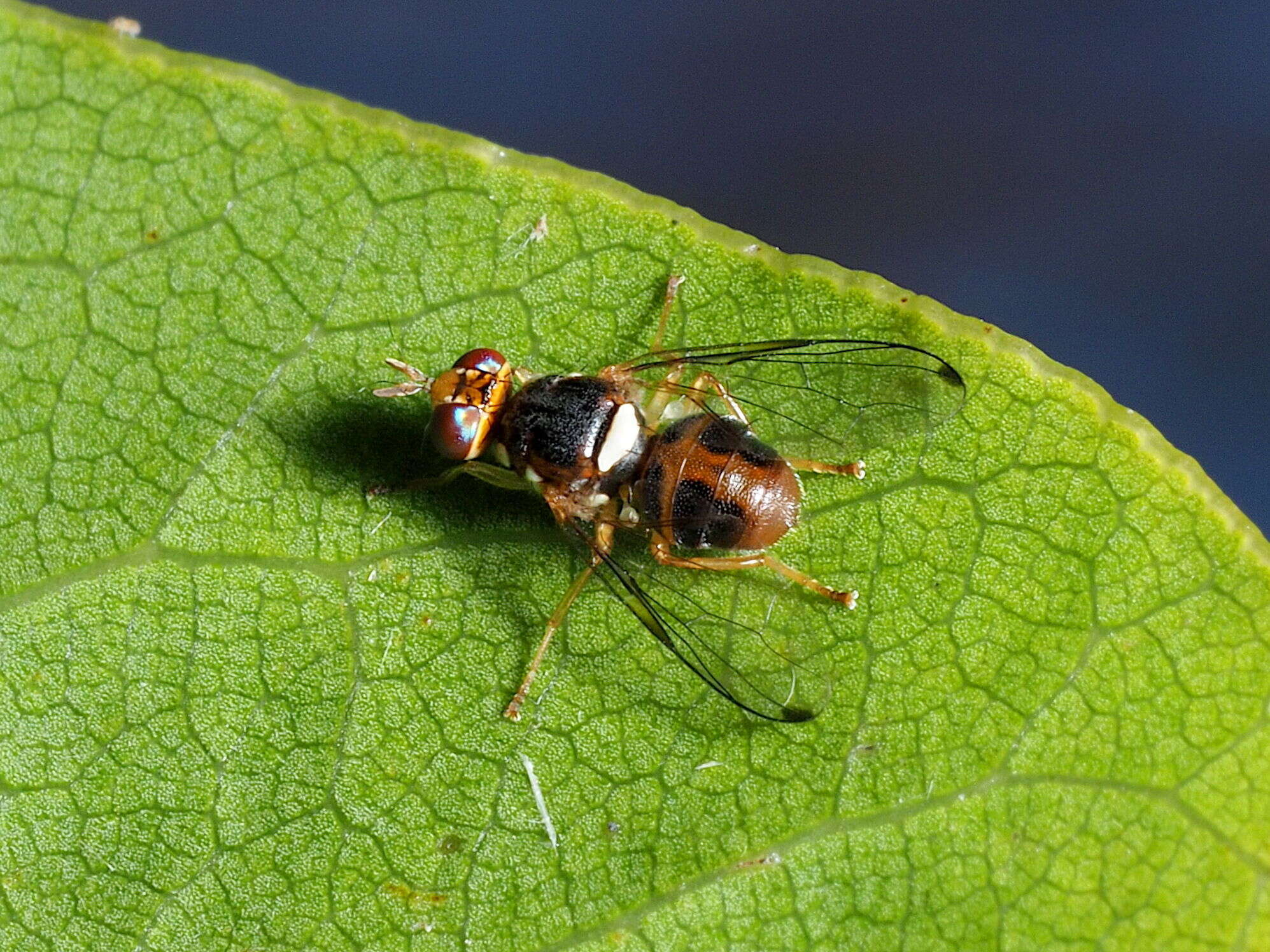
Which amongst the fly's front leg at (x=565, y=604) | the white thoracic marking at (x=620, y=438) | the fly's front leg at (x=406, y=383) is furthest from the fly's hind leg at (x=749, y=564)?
the fly's front leg at (x=406, y=383)

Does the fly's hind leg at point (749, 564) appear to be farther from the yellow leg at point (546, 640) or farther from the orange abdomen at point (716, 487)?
the yellow leg at point (546, 640)

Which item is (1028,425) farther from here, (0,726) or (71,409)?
(0,726)

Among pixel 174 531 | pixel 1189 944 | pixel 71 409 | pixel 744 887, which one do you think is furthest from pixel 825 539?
pixel 71 409

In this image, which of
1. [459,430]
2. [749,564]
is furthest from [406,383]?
[749,564]

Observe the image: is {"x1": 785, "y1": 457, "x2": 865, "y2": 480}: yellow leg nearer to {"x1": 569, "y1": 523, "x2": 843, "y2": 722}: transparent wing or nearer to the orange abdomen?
the orange abdomen

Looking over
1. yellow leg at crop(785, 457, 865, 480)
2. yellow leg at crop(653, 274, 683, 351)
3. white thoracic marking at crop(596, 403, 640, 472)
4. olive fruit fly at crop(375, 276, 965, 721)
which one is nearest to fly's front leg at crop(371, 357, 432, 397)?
olive fruit fly at crop(375, 276, 965, 721)
